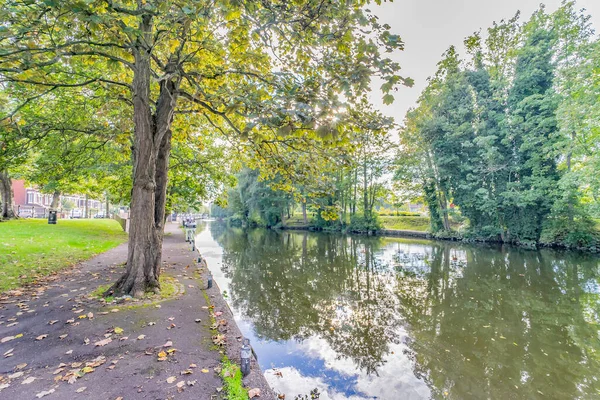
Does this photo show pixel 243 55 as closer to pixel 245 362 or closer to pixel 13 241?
pixel 245 362

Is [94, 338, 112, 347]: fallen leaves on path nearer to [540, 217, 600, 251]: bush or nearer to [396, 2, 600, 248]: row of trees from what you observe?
[396, 2, 600, 248]: row of trees

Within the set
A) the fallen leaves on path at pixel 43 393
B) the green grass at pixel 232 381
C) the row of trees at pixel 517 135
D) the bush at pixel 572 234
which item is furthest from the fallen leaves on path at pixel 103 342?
the bush at pixel 572 234

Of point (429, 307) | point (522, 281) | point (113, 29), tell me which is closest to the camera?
point (113, 29)

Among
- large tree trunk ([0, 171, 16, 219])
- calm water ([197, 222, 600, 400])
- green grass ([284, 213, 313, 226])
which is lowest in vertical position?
calm water ([197, 222, 600, 400])

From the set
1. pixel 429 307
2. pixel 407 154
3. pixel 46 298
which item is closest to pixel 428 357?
pixel 429 307

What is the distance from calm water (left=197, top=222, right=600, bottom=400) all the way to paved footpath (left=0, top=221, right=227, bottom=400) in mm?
1511

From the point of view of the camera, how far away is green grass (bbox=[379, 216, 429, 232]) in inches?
1270

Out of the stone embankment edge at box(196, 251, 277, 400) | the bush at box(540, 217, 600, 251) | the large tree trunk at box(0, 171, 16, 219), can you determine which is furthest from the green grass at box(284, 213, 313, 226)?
the stone embankment edge at box(196, 251, 277, 400)

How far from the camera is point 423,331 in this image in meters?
6.14

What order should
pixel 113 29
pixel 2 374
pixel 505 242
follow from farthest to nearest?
pixel 505 242 → pixel 113 29 → pixel 2 374

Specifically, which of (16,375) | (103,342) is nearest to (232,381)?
(103,342)

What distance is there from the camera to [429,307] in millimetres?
7582

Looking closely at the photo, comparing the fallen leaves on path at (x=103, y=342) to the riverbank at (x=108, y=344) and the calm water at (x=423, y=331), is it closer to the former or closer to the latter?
the riverbank at (x=108, y=344)

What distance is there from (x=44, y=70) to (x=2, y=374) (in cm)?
498
